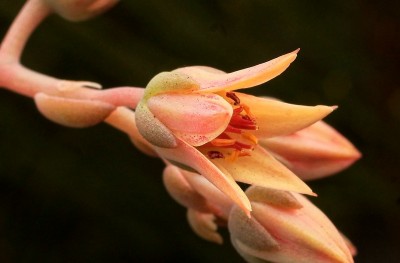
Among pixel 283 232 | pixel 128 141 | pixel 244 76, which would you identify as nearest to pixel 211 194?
pixel 283 232

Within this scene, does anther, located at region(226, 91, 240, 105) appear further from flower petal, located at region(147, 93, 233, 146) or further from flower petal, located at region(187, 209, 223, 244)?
flower petal, located at region(187, 209, 223, 244)

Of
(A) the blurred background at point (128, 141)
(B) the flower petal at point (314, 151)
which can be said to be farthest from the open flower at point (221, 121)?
(A) the blurred background at point (128, 141)

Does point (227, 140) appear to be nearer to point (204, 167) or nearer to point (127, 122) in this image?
point (204, 167)

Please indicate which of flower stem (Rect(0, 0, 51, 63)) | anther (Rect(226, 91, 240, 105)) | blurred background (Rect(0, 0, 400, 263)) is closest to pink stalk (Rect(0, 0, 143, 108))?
flower stem (Rect(0, 0, 51, 63))

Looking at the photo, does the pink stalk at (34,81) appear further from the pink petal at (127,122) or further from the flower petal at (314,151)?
the flower petal at (314,151)

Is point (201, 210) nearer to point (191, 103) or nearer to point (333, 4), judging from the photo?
point (191, 103)

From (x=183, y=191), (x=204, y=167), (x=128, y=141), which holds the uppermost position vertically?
(x=204, y=167)

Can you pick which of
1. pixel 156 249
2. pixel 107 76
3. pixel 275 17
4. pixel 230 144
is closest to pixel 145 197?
pixel 156 249
